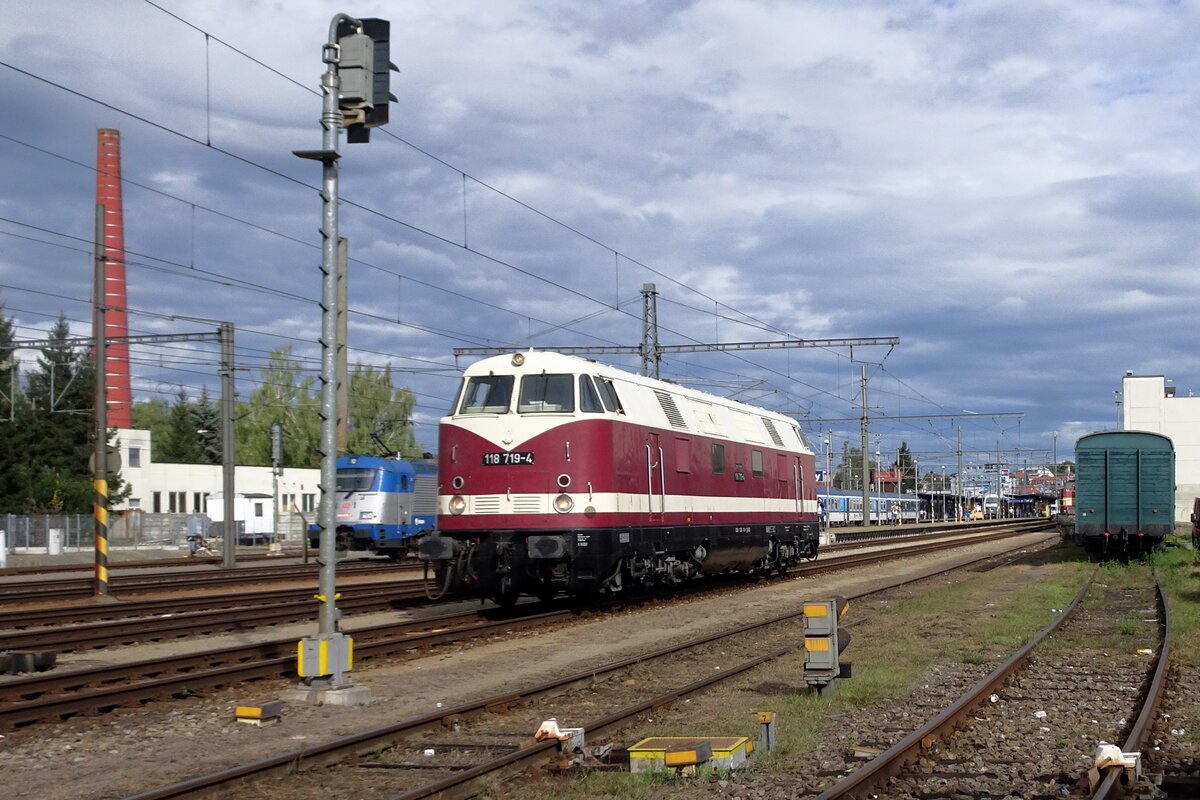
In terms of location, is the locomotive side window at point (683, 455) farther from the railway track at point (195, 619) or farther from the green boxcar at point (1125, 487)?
the green boxcar at point (1125, 487)

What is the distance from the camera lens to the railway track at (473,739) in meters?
8.09

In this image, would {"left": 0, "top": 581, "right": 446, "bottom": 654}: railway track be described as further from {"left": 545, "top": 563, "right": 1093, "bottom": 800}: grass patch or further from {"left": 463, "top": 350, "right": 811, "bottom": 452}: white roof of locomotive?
{"left": 545, "top": 563, "right": 1093, "bottom": 800}: grass patch

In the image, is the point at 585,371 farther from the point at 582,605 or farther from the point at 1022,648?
the point at 1022,648

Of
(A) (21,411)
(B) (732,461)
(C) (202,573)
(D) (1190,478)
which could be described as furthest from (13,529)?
(D) (1190,478)

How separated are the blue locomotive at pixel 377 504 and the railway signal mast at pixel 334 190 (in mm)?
25995

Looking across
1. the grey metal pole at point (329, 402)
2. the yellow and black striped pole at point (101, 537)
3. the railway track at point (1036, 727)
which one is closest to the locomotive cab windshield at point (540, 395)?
the grey metal pole at point (329, 402)

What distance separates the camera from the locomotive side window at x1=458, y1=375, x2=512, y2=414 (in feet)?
61.9

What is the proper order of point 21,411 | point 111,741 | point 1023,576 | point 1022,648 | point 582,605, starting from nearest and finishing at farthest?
1. point 111,741
2. point 1022,648
3. point 582,605
4. point 1023,576
5. point 21,411

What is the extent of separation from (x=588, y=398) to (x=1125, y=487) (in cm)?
2104

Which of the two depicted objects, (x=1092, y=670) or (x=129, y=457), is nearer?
(x=1092, y=670)

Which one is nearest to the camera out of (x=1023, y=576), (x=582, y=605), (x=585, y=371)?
(x=585, y=371)

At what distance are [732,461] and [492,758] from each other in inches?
629

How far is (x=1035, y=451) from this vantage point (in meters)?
92.8

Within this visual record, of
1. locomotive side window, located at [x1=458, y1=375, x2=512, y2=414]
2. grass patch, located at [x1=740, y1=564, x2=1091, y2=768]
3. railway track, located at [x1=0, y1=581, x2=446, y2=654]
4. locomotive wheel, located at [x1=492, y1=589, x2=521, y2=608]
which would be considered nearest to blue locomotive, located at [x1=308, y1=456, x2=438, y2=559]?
railway track, located at [x1=0, y1=581, x2=446, y2=654]
